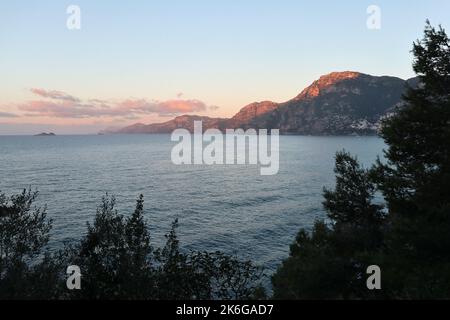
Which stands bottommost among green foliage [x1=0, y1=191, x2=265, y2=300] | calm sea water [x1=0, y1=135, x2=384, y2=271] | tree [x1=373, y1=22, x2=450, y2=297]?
calm sea water [x1=0, y1=135, x2=384, y2=271]

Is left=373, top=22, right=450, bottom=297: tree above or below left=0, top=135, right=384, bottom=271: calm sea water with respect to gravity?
above

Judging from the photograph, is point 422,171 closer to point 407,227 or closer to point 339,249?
point 407,227

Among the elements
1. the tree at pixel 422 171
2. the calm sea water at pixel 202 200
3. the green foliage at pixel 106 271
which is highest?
the tree at pixel 422 171

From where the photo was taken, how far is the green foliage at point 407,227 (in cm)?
2067

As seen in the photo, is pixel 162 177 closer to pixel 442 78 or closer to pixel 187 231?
pixel 187 231

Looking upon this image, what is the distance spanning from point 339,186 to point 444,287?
15943 millimetres

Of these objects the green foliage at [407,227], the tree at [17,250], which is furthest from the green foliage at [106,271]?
the green foliage at [407,227]

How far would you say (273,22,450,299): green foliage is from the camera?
20.7 metres

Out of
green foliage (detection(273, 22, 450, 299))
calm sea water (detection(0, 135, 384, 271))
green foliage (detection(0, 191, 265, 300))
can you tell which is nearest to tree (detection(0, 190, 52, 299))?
green foliage (detection(0, 191, 265, 300))

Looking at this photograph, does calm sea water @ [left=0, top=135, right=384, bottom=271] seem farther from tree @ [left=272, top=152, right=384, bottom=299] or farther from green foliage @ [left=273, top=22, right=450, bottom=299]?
green foliage @ [left=273, top=22, right=450, bottom=299]

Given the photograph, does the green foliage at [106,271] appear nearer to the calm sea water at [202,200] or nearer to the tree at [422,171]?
the tree at [422,171]
